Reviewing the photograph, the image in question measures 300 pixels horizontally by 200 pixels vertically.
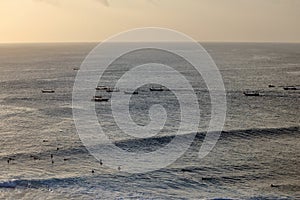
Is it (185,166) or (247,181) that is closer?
(247,181)

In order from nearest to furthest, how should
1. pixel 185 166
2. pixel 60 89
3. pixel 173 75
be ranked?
pixel 185 166 < pixel 60 89 < pixel 173 75

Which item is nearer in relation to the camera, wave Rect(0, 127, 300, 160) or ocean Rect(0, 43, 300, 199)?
ocean Rect(0, 43, 300, 199)

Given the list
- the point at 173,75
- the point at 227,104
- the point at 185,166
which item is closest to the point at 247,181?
the point at 185,166

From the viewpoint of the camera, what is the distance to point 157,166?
61156 mm

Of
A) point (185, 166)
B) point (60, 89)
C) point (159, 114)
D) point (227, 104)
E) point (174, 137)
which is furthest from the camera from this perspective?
point (60, 89)

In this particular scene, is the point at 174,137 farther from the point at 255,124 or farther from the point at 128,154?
the point at 255,124

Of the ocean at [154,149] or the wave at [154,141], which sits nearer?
the ocean at [154,149]

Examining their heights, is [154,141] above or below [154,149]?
above

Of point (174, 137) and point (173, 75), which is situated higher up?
point (173, 75)

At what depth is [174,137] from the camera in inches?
2960

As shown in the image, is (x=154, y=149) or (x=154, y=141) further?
(x=154, y=141)

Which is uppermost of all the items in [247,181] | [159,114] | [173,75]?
[173,75]

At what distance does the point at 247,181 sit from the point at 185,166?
383 inches

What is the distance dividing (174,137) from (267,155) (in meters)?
17.0
